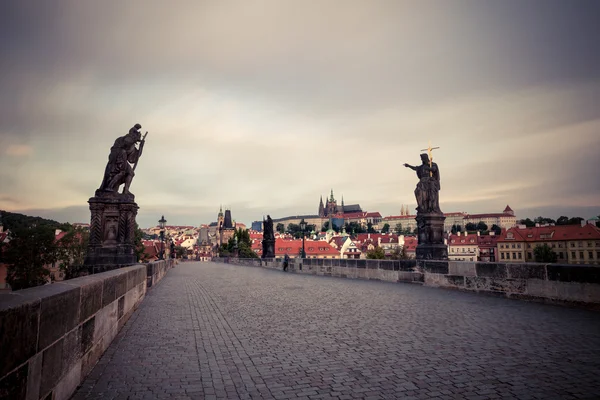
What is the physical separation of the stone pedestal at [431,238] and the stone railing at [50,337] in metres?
11.5

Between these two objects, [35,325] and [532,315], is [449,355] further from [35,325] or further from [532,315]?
[35,325]

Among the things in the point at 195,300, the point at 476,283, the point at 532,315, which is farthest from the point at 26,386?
the point at 476,283

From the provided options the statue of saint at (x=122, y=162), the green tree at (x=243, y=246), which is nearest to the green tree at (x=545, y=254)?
the green tree at (x=243, y=246)

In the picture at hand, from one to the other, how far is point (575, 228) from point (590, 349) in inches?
3389

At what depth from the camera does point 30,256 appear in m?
46.6

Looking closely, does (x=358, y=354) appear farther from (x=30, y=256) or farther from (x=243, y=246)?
(x=243, y=246)

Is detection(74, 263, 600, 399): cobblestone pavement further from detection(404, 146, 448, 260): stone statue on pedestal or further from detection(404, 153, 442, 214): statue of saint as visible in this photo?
detection(404, 153, 442, 214): statue of saint

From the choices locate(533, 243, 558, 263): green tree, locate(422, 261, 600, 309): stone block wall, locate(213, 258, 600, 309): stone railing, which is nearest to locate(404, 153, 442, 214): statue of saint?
locate(213, 258, 600, 309): stone railing

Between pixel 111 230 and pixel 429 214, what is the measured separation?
11.3m

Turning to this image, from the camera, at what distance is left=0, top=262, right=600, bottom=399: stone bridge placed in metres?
3.48

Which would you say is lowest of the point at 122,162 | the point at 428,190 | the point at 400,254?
the point at 400,254

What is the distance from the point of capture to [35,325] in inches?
98.7

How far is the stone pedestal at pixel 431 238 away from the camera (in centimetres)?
1373

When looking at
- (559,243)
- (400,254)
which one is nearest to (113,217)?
(400,254)
